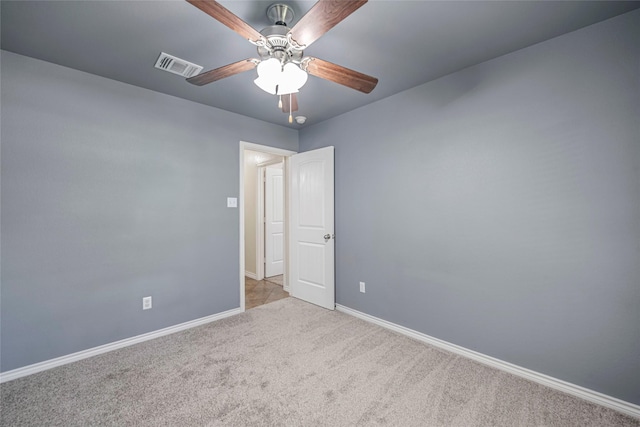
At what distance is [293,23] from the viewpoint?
1.68 metres

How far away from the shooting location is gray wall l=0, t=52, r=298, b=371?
2037 millimetres

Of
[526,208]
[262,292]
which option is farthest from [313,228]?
[526,208]

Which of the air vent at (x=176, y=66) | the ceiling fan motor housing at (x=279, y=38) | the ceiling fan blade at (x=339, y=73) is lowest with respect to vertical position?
the ceiling fan blade at (x=339, y=73)

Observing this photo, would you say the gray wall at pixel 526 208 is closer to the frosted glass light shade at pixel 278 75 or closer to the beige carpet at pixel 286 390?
the beige carpet at pixel 286 390

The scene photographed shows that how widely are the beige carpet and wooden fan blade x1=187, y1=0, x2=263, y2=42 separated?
2213mm

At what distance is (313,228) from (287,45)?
2376 millimetres

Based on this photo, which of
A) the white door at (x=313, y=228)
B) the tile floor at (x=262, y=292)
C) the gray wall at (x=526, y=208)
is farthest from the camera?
the tile floor at (x=262, y=292)

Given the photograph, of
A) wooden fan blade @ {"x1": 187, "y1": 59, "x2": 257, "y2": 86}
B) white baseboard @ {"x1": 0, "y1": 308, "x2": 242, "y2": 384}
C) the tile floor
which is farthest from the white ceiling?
the tile floor

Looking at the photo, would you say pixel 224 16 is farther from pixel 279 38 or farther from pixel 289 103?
pixel 289 103

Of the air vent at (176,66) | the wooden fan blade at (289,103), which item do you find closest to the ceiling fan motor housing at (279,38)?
the wooden fan blade at (289,103)

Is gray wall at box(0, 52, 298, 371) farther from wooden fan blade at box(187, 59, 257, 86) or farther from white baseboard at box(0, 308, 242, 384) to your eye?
wooden fan blade at box(187, 59, 257, 86)

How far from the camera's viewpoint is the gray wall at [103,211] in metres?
2.04

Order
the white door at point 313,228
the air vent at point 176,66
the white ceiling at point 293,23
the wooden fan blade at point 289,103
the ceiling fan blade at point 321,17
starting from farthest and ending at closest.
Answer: the white door at point 313,228
the air vent at point 176,66
the wooden fan blade at point 289,103
the white ceiling at point 293,23
the ceiling fan blade at point 321,17

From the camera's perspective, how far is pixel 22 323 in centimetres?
204
